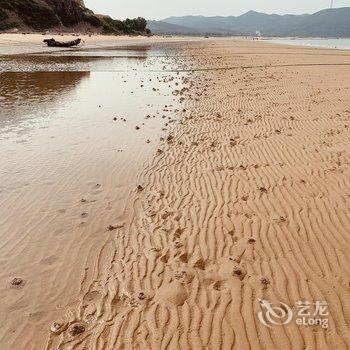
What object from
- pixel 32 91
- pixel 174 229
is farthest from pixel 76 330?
pixel 32 91

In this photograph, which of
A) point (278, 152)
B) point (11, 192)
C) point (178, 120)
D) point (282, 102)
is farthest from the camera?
point (282, 102)

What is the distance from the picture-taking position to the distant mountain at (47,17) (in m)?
88.6

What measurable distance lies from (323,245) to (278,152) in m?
4.80

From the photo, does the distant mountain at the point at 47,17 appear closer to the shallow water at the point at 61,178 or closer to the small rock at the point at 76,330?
the shallow water at the point at 61,178

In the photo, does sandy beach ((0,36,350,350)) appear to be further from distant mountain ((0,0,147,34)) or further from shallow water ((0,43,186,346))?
distant mountain ((0,0,147,34))

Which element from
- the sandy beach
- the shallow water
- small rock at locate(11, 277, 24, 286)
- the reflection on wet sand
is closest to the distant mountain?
the reflection on wet sand

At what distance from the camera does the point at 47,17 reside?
97062 millimetres

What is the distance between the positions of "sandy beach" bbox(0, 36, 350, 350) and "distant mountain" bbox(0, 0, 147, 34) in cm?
8803

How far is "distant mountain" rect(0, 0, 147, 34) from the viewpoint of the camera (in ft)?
291

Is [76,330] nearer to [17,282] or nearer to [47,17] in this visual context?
[17,282]

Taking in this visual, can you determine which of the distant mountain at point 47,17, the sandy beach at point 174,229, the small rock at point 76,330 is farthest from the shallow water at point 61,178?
the distant mountain at point 47,17

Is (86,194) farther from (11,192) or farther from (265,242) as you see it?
(265,242)

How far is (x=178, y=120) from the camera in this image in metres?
14.5

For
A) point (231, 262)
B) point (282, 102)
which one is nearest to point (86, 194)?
point (231, 262)
